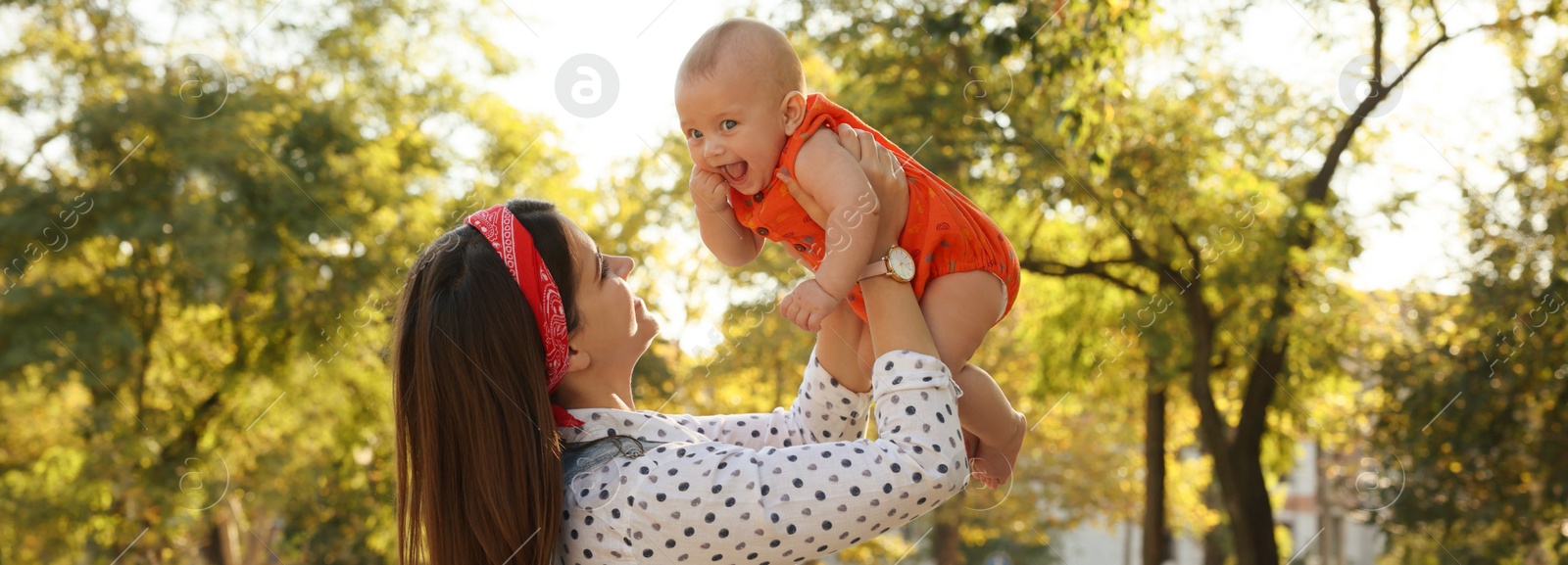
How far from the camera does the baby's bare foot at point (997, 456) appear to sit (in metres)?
2.39

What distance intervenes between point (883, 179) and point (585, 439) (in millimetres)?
671

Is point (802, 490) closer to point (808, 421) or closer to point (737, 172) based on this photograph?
point (808, 421)

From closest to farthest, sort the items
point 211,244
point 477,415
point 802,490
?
point 802,490 → point 477,415 → point 211,244

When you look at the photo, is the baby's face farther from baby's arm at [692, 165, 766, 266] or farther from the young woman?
the young woman

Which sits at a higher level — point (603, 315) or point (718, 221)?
point (718, 221)

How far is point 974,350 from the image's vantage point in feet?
7.36

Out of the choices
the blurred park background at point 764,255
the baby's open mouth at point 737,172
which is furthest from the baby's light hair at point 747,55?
the blurred park background at point 764,255

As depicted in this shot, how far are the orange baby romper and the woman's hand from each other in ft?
0.07

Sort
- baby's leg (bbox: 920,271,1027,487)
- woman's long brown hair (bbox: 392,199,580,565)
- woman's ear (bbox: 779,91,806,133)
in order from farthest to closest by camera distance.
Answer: woman's ear (bbox: 779,91,806,133), baby's leg (bbox: 920,271,1027,487), woman's long brown hair (bbox: 392,199,580,565)

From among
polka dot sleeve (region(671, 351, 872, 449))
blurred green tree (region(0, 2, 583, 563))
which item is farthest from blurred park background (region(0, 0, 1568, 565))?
polka dot sleeve (region(671, 351, 872, 449))

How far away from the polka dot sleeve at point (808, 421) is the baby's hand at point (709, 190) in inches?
13.5

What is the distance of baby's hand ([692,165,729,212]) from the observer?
242cm

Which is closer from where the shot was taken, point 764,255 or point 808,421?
point 808,421

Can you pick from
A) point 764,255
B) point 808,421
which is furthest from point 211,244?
point 808,421
